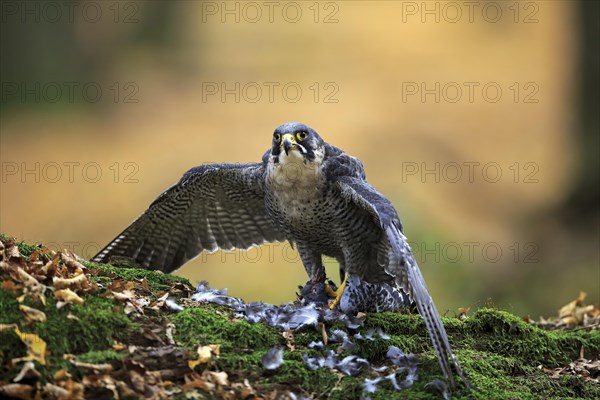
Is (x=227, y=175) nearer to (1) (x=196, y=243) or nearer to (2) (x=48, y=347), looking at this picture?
(1) (x=196, y=243)

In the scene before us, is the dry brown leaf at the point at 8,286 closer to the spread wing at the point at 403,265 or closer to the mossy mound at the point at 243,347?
the mossy mound at the point at 243,347

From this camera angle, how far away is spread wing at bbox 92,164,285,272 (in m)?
6.72

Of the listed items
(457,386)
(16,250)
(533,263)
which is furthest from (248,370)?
(533,263)

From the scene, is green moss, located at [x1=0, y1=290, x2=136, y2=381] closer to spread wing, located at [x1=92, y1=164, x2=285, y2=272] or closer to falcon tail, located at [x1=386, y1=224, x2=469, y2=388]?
falcon tail, located at [x1=386, y1=224, x2=469, y2=388]

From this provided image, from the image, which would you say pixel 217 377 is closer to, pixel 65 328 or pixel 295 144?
pixel 65 328

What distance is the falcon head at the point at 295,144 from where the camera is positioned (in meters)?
5.95

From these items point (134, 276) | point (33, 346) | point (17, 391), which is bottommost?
point (17, 391)

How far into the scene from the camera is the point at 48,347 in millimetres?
4141

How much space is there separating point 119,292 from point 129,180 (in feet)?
32.9

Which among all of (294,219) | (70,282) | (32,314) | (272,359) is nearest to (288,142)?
(294,219)

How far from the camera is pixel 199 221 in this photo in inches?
281

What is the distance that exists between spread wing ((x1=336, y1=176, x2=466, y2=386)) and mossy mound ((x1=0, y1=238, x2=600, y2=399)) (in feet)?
0.49

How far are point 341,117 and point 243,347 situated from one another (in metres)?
11.9

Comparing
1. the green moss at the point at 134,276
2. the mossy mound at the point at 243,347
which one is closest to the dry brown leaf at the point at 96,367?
the mossy mound at the point at 243,347
